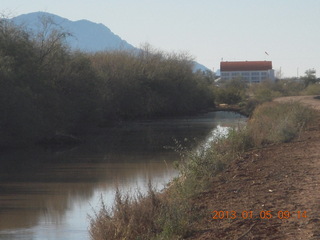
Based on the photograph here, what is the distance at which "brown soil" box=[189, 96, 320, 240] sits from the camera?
29.5ft

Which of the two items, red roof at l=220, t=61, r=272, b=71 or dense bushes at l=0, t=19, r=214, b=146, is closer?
dense bushes at l=0, t=19, r=214, b=146

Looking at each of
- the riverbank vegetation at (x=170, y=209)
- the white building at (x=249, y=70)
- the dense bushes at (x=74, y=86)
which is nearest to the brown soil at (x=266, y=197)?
the riverbank vegetation at (x=170, y=209)

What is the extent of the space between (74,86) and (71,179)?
23596 mm

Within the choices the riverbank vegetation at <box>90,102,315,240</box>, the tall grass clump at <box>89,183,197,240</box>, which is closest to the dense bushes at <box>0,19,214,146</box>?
the riverbank vegetation at <box>90,102,315,240</box>

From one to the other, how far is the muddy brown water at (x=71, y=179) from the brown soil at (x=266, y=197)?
2.04 metres

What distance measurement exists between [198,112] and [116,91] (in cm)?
1904

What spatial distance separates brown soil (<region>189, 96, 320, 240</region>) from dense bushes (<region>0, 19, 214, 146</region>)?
64.8ft

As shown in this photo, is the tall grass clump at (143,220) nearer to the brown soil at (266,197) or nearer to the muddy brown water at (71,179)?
the brown soil at (266,197)

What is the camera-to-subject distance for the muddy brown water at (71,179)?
15.5 m

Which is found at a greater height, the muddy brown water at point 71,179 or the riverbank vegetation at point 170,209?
the riverbank vegetation at point 170,209

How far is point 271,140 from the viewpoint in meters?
21.9

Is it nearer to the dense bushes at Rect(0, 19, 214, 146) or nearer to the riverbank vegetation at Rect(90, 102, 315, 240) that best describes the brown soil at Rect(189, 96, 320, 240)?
the riverbank vegetation at Rect(90, 102, 315, 240)

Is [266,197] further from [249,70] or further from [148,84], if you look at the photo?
[249,70]

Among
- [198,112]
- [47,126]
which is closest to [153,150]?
[47,126]
